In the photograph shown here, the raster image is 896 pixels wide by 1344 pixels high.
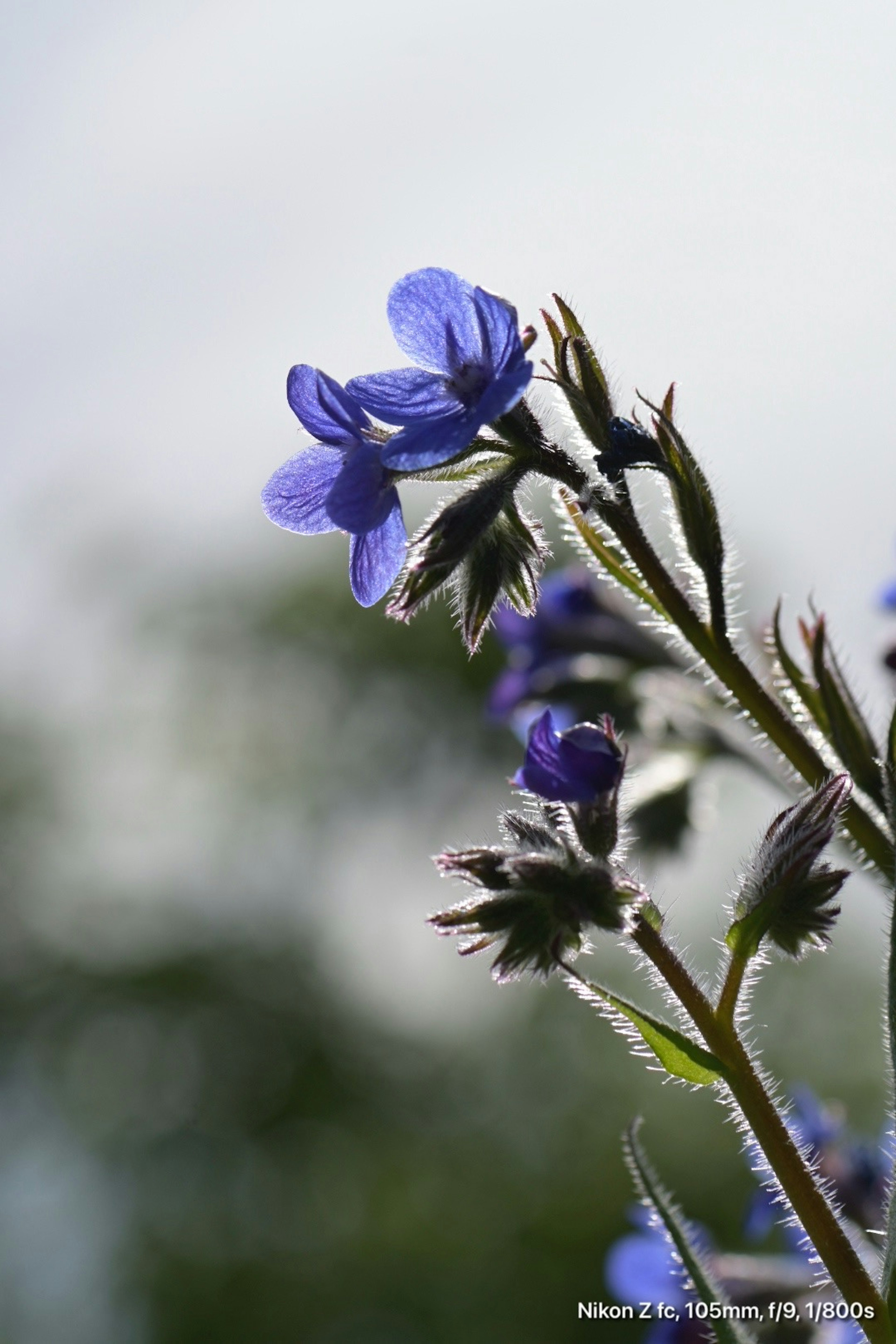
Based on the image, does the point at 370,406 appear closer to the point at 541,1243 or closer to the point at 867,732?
the point at 867,732

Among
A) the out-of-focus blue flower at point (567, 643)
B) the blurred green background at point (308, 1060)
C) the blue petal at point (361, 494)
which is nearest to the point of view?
the blue petal at point (361, 494)

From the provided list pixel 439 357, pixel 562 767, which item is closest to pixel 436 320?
pixel 439 357

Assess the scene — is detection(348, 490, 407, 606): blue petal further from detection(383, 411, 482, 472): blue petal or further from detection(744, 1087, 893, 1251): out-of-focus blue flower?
detection(744, 1087, 893, 1251): out-of-focus blue flower

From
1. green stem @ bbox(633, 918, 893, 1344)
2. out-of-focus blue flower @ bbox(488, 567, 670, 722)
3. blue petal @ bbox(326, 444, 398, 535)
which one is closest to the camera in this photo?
green stem @ bbox(633, 918, 893, 1344)

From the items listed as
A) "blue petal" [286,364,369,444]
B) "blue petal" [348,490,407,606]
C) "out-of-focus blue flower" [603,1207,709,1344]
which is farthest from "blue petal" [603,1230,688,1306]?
"blue petal" [286,364,369,444]

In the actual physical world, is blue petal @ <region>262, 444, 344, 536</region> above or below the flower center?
below

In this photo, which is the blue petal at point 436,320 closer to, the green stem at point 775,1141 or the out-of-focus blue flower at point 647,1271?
the green stem at point 775,1141

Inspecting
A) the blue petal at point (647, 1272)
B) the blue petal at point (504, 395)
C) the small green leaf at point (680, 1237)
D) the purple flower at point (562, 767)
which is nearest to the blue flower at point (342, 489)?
the blue petal at point (504, 395)
